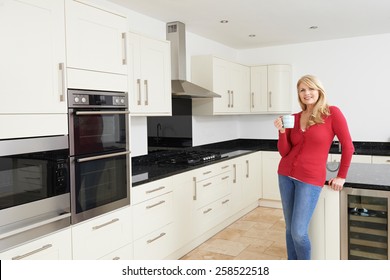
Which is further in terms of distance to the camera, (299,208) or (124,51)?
(124,51)

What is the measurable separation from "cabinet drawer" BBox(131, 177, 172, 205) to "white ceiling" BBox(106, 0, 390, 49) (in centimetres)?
166

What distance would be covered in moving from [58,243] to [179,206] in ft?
4.71

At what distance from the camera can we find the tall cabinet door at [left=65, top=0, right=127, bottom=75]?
2254 millimetres

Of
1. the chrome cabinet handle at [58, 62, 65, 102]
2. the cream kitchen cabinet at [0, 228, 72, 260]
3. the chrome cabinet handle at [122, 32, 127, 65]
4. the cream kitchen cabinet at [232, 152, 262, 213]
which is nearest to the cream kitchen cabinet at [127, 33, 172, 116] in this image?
the chrome cabinet handle at [122, 32, 127, 65]

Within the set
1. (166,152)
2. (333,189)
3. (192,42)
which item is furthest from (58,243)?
(192,42)

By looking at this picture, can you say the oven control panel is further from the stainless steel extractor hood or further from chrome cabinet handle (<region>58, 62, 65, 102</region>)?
the stainless steel extractor hood

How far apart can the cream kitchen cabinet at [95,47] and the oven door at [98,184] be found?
49cm

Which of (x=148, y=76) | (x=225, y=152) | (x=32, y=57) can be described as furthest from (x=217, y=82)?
(x=32, y=57)

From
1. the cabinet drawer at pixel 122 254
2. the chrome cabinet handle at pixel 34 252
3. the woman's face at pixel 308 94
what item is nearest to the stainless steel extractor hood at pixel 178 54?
the woman's face at pixel 308 94

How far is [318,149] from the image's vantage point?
96.7 inches

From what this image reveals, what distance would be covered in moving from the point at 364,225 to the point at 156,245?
1.62m

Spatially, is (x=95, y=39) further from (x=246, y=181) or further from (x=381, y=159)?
(x=381, y=159)

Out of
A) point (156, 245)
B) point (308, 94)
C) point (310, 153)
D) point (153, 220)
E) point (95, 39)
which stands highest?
point (95, 39)
